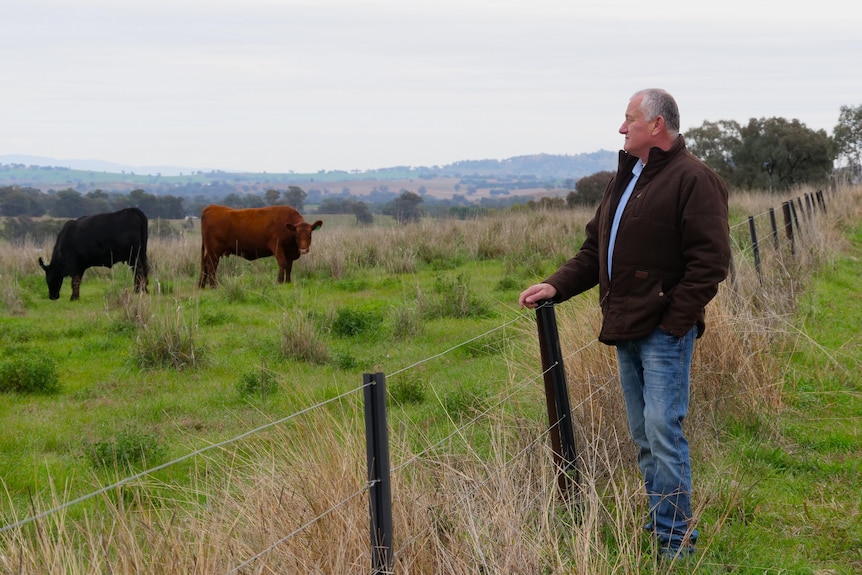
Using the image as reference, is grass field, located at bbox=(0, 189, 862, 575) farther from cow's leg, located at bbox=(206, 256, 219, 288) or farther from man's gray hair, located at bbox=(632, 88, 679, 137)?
cow's leg, located at bbox=(206, 256, 219, 288)

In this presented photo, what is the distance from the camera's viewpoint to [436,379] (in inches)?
344

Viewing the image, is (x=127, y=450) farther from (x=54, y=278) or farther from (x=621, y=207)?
(x=54, y=278)

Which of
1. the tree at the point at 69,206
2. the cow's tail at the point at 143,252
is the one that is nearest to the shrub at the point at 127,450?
the cow's tail at the point at 143,252

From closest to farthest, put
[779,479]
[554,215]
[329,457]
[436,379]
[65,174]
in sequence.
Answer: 1. [329,457]
2. [779,479]
3. [436,379]
4. [554,215]
5. [65,174]

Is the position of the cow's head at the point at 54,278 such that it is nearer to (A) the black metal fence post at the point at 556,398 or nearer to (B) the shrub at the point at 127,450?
(B) the shrub at the point at 127,450

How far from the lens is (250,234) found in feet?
58.6

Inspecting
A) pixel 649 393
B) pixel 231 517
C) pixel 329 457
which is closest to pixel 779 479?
pixel 649 393

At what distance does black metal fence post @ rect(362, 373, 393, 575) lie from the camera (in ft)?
10.0

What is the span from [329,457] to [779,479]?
308 centimetres

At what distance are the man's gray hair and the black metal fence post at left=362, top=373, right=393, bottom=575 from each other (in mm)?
1993

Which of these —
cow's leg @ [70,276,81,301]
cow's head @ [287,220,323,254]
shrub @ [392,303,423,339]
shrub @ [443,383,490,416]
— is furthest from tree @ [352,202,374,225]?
shrub @ [443,383,490,416]

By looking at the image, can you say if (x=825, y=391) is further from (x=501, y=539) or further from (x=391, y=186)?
(x=391, y=186)

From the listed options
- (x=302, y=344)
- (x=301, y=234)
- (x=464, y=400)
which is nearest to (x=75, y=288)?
(x=301, y=234)

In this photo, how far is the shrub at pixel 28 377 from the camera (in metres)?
8.82
